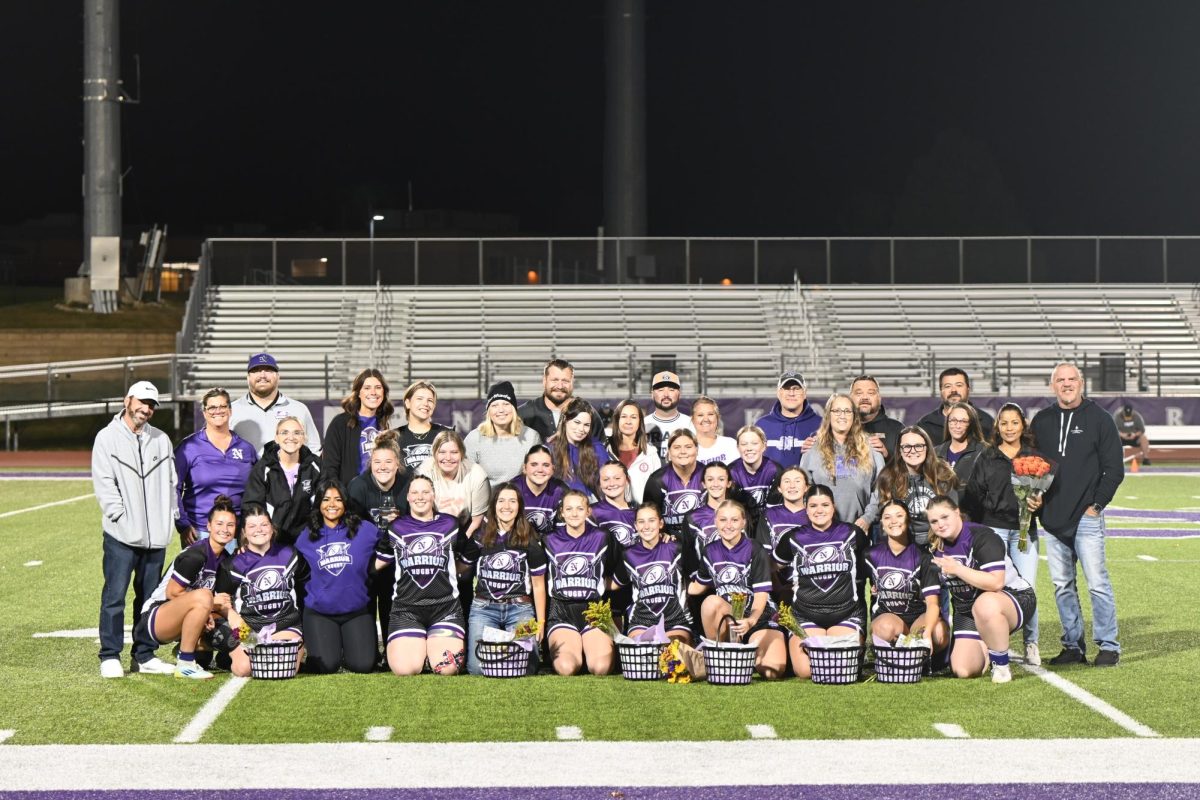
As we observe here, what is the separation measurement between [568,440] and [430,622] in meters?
1.26

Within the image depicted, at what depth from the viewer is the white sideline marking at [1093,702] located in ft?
22.2

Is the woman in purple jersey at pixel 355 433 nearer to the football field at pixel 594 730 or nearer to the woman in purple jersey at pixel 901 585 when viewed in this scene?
the football field at pixel 594 730

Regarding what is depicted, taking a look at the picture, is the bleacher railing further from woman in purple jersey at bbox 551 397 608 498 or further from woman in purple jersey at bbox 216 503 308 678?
woman in purple jersey at bbox 216 503 308 678

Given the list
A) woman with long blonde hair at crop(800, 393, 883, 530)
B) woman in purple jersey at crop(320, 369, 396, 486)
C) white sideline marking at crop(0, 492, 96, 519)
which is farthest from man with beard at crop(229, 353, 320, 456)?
white sideline marking at crop(0, 492, 96, 519)

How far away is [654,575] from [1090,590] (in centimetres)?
233

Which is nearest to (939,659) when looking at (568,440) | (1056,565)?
(1056,565)

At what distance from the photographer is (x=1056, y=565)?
848 cm

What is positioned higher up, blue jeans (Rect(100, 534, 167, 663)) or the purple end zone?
blue jeans (Rect(100, 534, 167, 663))

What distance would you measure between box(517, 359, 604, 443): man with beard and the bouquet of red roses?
2.33 m

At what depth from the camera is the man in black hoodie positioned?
8.36 metres

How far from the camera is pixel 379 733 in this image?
6.75 m

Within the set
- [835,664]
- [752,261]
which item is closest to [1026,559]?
[835,664]

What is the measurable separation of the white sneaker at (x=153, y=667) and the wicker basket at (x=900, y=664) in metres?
3.59

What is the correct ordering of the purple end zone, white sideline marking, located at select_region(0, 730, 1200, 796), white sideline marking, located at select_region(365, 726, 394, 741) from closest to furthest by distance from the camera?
the purple end zone → white sideline marking, located at select_region(0, 730, 1200, 796) → white sideline marking, located at select_region(365, 726, 394, 741)
